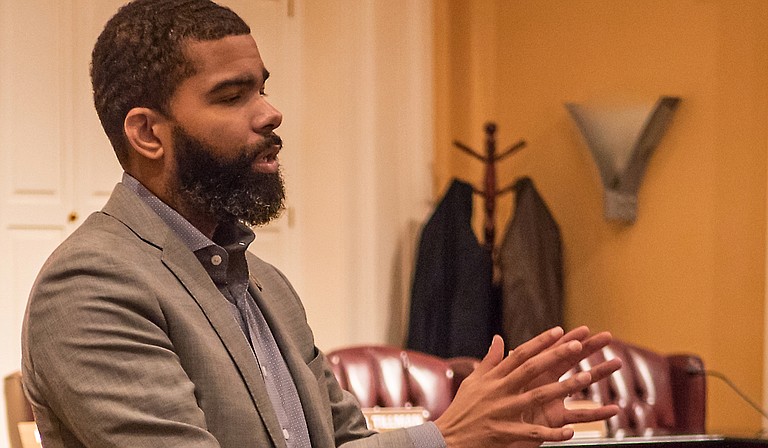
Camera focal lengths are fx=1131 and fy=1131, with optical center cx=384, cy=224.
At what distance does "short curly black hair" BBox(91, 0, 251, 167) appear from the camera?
1652 mm

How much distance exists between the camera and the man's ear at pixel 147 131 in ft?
5.46

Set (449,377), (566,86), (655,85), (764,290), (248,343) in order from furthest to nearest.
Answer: (566,86) → (655,85) → (764,290) → (449,377) → (248,343)

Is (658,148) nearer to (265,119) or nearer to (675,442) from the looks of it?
(675,442)

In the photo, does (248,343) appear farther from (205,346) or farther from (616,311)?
(616,311)

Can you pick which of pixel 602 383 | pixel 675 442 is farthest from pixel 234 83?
pixel 602 383

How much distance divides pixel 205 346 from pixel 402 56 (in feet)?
11.1

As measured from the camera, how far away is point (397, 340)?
4.85m

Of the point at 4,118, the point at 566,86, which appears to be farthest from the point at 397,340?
the point at 4,118

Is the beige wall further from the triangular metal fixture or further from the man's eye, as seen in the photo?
the man's eye

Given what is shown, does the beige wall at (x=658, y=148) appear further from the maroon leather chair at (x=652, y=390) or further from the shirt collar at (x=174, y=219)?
the shirt collar at (x=174, y=219)

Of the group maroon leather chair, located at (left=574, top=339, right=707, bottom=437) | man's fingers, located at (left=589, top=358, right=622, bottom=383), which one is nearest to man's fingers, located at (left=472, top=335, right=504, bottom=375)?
man's fingers, located at (left=589, top=358, right=622, bottom=383)

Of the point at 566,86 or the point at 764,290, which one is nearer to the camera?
the point at 764,290

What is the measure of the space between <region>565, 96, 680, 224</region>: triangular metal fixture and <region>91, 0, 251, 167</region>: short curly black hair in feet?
9.55

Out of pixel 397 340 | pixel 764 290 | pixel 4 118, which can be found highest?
pixel 4 118
